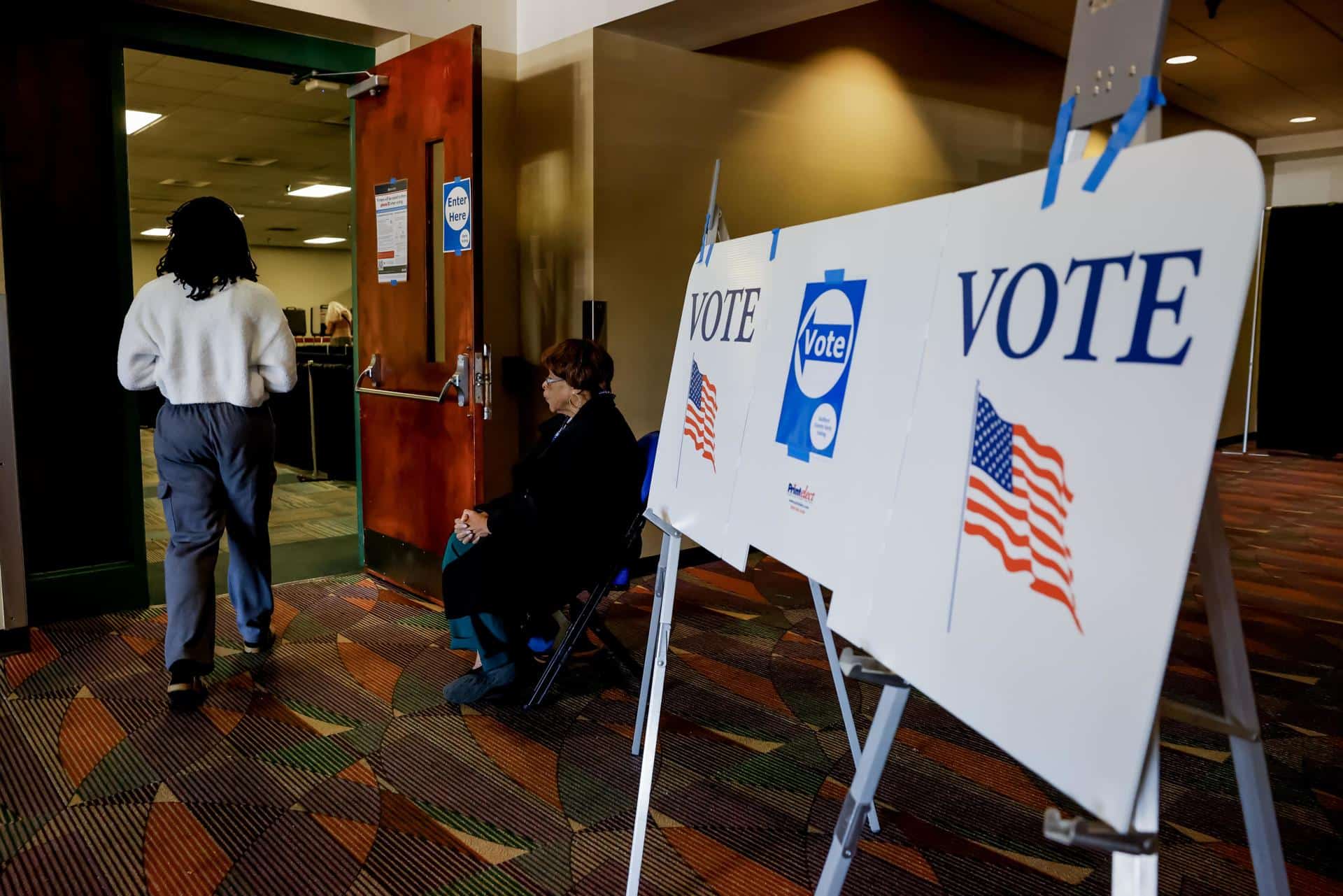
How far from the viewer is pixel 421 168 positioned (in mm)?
3691

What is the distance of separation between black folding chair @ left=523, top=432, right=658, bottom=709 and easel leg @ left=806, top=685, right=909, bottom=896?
176cm

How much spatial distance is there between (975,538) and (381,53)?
402cm

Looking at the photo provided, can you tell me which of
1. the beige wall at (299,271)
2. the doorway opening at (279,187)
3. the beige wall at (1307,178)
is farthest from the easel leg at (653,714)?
the beige wall at (299,271)

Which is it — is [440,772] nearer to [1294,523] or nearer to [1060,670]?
[1060,670]

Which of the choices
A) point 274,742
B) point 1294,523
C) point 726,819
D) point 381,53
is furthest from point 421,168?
point 1294,523

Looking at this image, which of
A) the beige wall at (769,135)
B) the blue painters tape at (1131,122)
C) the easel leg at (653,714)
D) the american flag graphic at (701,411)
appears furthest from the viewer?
the beige wall at (769,135)

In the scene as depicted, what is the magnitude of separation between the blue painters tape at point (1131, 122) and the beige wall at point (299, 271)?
→ 16.4 meters

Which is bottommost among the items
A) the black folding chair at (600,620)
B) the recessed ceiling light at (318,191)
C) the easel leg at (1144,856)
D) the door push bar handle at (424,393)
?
the black folding chair at (600,620)

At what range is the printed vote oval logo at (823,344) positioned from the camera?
140 cm

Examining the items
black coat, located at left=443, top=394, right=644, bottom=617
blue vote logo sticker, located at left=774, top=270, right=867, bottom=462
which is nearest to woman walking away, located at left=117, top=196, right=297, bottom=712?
black coat, located at left=443, top=394, right=644, bottom=617

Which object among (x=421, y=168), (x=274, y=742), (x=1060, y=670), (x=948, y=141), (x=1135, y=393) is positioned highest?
(x=948, y=141)

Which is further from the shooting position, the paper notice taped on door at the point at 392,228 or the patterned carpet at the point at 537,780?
the paper notice taped on door at the point at 392,228

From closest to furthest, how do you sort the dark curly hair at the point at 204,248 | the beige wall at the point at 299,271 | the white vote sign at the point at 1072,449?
the white vote sign at the point at 1072,449, the dark curly hair at the point at 204,248, the beige wall at the point at 299,271

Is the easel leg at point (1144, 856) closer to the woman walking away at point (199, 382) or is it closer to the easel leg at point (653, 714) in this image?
the easel leg at point (653, 714)
